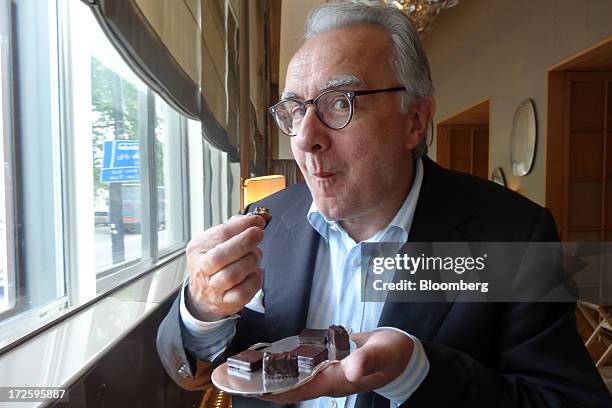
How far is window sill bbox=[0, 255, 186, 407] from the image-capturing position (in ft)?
2.15

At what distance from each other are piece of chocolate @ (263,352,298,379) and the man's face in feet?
0.83

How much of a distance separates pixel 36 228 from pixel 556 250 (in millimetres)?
1030

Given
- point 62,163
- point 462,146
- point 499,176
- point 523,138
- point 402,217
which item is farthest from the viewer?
point 462,146

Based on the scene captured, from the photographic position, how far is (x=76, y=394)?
0.71 metres

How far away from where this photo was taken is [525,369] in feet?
2.07

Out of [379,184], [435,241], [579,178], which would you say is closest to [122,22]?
[379,184]

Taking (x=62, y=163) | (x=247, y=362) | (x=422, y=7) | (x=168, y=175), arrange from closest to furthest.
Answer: (x=247, y=362) < (x=62, y=163) < (x=168, y=175) < (x=422, y=7)

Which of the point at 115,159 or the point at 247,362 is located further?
the point at 115,159

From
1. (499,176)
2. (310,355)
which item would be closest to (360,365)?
(310,355)

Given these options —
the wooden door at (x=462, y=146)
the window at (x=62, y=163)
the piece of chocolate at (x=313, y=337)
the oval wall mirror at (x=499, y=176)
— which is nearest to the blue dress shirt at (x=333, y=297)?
the piece of chocolate at (x=313, y=337)

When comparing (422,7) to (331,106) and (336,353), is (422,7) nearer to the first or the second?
(331,106)

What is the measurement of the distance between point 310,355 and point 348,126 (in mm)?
346

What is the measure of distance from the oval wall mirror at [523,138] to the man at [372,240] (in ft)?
10.3

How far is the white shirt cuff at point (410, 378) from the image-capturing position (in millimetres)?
536
